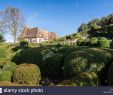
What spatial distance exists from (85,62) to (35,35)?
46.1 m

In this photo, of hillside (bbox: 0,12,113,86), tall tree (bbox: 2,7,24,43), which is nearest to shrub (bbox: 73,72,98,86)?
hillside (bbox: 0,12,113,86)

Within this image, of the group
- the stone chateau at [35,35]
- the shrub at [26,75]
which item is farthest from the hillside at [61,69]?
the stone chateau at [35,35]

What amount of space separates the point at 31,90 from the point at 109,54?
23.4 ft

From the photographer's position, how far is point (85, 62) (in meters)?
13.2

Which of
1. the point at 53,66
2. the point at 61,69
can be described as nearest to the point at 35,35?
the point at 53,66

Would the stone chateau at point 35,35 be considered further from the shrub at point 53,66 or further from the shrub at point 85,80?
the shrub at point 85,80

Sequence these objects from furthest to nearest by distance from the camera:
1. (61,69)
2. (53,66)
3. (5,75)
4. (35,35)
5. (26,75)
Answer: (35,35) < (53,66) < (61,69) < (5,75) < (26,75)

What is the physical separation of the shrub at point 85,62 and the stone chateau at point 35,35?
39378mm

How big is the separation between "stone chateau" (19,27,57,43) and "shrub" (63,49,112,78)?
39378 mm

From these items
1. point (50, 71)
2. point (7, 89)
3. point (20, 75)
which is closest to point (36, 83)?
point (20, 75)

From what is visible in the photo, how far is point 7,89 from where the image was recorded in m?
7.97

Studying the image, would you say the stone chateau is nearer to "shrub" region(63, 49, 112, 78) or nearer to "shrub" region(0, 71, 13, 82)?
"shrub" region(0, 71, 13, 82)

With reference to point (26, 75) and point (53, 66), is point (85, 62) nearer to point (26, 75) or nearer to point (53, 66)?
point (26, 75)

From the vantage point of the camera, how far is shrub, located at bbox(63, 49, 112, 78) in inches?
521
